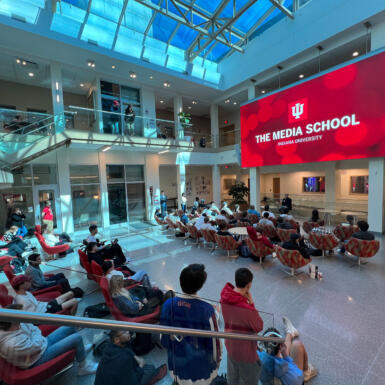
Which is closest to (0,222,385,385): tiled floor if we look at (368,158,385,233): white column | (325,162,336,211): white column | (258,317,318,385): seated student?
(258,317,318,385): seated student

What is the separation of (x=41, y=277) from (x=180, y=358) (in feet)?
12.3

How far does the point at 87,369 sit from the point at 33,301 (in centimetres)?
125

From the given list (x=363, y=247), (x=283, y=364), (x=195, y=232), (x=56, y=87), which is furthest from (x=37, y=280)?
(x=56, y=87)

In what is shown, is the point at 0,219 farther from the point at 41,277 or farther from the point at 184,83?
the point at 184,83

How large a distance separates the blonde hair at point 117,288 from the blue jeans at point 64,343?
0.66m

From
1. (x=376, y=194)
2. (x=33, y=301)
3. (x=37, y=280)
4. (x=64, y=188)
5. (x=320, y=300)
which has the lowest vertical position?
(x=320, y=300)

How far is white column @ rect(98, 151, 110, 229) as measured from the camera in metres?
11.3

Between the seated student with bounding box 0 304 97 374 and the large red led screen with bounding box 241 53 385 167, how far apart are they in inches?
417

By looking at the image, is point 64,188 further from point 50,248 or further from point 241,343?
point 241,343

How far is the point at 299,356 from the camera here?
2.31 m

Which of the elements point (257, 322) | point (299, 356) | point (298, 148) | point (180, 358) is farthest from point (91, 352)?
point (298, 148)

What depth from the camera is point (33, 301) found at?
2.80 meters

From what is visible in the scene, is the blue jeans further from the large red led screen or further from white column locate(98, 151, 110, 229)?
the large red led screen

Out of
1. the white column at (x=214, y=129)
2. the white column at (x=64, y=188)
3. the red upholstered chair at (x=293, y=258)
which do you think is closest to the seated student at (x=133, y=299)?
the red upholstered chair at (x=293, y=258)
